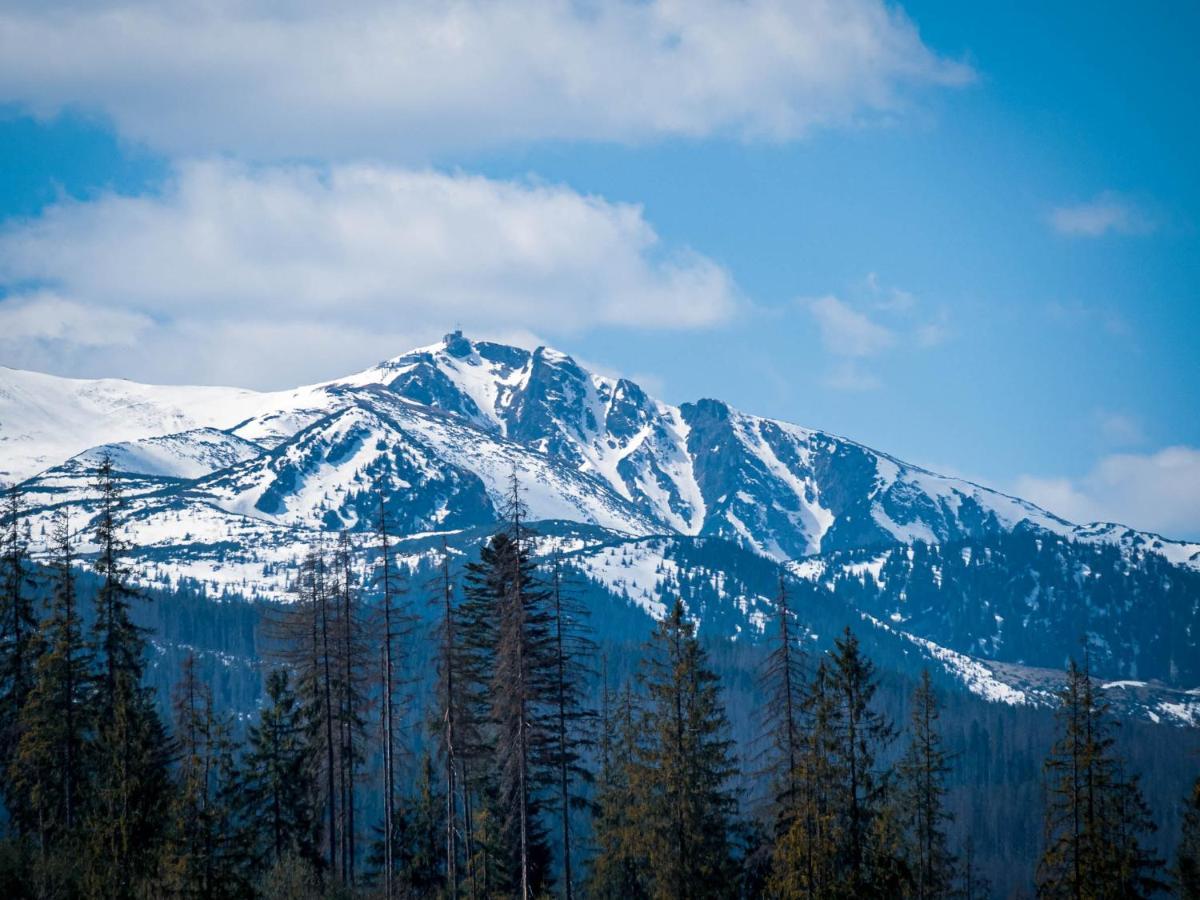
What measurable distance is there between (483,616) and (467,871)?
44.8 ft

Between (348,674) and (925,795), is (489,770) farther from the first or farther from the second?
(925,795)

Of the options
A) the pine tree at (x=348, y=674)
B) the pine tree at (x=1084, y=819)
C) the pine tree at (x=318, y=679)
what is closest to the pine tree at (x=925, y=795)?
the pine tree at (x=1084, y=819)

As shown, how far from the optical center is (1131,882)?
49.6m

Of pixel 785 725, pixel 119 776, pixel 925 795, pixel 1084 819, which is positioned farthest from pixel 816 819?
pixel 119 776

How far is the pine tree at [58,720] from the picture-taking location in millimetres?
49188

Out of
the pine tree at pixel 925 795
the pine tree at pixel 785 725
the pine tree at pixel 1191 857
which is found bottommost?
the pine tree at pixel 1191 857

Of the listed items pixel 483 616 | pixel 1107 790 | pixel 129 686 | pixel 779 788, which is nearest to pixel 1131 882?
pixel 1107 790

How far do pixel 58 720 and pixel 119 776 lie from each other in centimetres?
899

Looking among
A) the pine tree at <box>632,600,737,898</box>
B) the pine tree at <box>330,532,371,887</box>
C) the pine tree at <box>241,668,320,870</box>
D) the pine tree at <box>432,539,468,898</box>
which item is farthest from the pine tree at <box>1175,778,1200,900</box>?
the pine tree at <box>241,668,320,870</box>

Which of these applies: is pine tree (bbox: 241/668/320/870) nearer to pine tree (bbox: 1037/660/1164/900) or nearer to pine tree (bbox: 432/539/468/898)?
pine tree (bbox: 432/539/468/898)

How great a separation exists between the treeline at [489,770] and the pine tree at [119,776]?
0.11m

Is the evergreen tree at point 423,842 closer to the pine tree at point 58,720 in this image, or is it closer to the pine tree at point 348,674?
the pine tree at point 348,674

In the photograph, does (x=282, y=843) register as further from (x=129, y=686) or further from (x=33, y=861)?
(x=33, y=861)

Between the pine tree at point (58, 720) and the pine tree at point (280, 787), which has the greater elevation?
the pine tree at point (58, 720)
